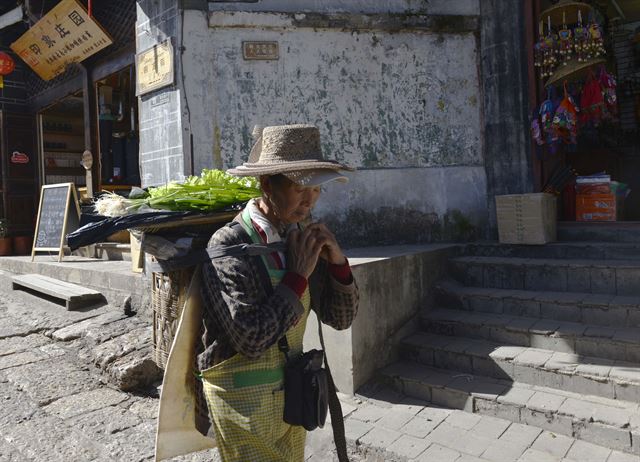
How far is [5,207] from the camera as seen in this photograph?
11.7m

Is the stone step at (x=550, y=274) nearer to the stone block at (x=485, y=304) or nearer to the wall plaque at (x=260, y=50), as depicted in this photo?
the stone block at (x=485, y=304)

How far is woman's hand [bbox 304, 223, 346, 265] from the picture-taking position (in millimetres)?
1957

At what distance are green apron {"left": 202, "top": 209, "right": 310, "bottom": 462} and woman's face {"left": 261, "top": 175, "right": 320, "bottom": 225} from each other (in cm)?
14

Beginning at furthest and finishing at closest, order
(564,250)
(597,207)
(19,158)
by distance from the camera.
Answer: (19,158), (597,207), (564,250)

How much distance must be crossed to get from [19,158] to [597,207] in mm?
11977

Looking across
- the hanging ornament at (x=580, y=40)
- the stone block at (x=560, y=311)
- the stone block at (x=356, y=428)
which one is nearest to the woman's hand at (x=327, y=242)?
the stone block at (x=356, y=428)

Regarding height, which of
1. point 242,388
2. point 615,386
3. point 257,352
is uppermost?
point 257,352

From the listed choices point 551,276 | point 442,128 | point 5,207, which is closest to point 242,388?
point 551,276

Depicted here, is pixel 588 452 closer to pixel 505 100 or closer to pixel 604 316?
pixel 604 316

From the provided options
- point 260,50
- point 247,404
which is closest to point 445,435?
point 247,404

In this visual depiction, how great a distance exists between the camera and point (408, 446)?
3324 millimetres

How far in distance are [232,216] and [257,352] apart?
2.34 ft

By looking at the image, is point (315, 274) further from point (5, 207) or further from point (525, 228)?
point (5, 207)

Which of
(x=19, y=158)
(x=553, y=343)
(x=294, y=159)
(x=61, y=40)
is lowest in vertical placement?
(x=553, y=343)
